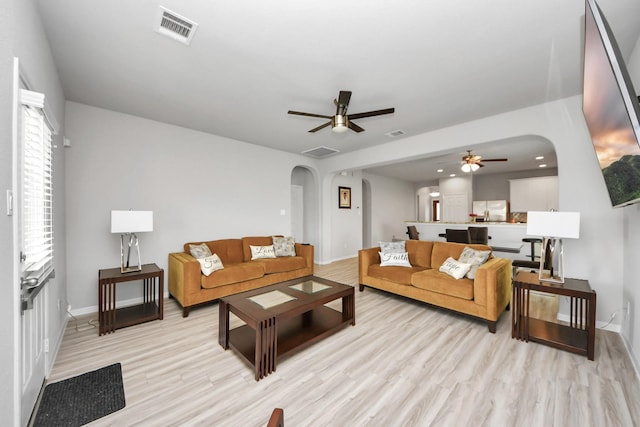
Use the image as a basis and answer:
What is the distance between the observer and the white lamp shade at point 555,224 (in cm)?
246

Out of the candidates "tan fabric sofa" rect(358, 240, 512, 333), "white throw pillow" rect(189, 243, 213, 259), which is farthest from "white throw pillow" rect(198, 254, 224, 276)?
"tan fabric sofa" rect(358, 240, 512, 333)

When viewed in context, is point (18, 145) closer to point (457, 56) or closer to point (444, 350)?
point (457, 56)

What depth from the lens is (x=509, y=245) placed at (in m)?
5.52

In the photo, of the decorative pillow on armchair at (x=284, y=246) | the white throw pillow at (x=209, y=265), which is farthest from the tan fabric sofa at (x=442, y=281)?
the white throw pillow at (x=209, y=265)

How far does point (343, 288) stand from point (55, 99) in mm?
3471

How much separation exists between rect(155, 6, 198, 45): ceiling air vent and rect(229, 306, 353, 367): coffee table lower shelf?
8.22 feet

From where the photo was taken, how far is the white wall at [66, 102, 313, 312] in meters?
3.24

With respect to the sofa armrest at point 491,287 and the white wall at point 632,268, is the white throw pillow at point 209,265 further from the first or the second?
the white wall at point 632,268

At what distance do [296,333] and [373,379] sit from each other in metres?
0.86

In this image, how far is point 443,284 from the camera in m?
3.12

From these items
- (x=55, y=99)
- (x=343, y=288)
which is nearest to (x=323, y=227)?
(x=343, y=288)

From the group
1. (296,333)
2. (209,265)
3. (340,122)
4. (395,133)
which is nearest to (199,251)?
(209,265)

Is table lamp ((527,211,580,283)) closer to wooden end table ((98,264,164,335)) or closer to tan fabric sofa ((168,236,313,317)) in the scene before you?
tan fabric sofa ((168,236,313,317))

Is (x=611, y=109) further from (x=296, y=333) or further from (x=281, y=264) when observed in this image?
(x=281, y=264)
